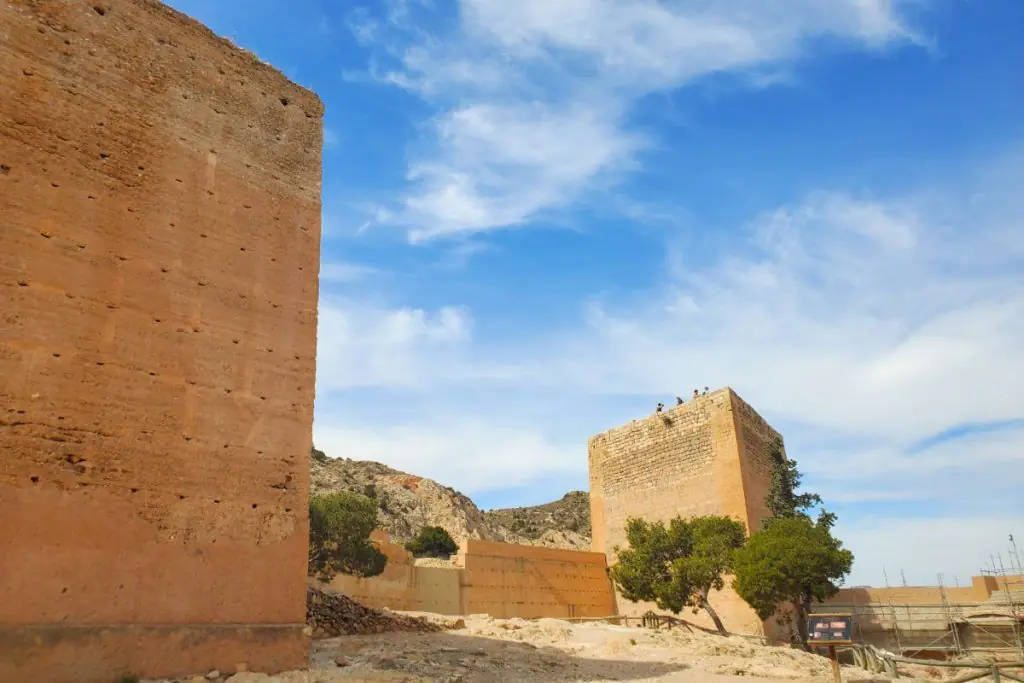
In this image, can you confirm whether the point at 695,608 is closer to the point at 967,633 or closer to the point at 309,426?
the point at 967,633

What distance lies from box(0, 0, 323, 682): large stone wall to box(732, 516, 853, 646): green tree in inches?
526

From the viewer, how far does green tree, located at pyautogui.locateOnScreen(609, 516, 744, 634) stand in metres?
19.3

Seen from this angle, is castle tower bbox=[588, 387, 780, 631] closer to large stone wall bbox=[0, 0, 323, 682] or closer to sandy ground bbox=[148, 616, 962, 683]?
sandy ground bbox=[148, 616, 962, 683]

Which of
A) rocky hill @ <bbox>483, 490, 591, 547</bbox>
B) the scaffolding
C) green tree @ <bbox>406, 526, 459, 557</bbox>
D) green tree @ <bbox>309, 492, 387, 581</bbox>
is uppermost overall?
rocky hill @ <bbox>483, 490, 591, 547</bbox>

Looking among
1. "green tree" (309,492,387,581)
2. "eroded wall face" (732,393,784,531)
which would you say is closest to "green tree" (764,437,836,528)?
"eroded wall face" (732,393,784,531)

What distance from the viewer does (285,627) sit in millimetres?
7531

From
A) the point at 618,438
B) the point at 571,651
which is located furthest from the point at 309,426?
the point at 618,438

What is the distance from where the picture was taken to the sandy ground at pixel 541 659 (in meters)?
8.78

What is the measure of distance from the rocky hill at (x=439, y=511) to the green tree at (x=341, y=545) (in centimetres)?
1921

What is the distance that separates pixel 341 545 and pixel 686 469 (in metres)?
10.4

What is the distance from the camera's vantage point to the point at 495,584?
21.7m

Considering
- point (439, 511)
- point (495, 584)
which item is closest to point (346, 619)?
point (495, 584)

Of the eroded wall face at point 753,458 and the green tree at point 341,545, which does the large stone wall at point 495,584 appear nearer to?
the green tree at point 341,545

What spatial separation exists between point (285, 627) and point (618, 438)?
1978 cm
